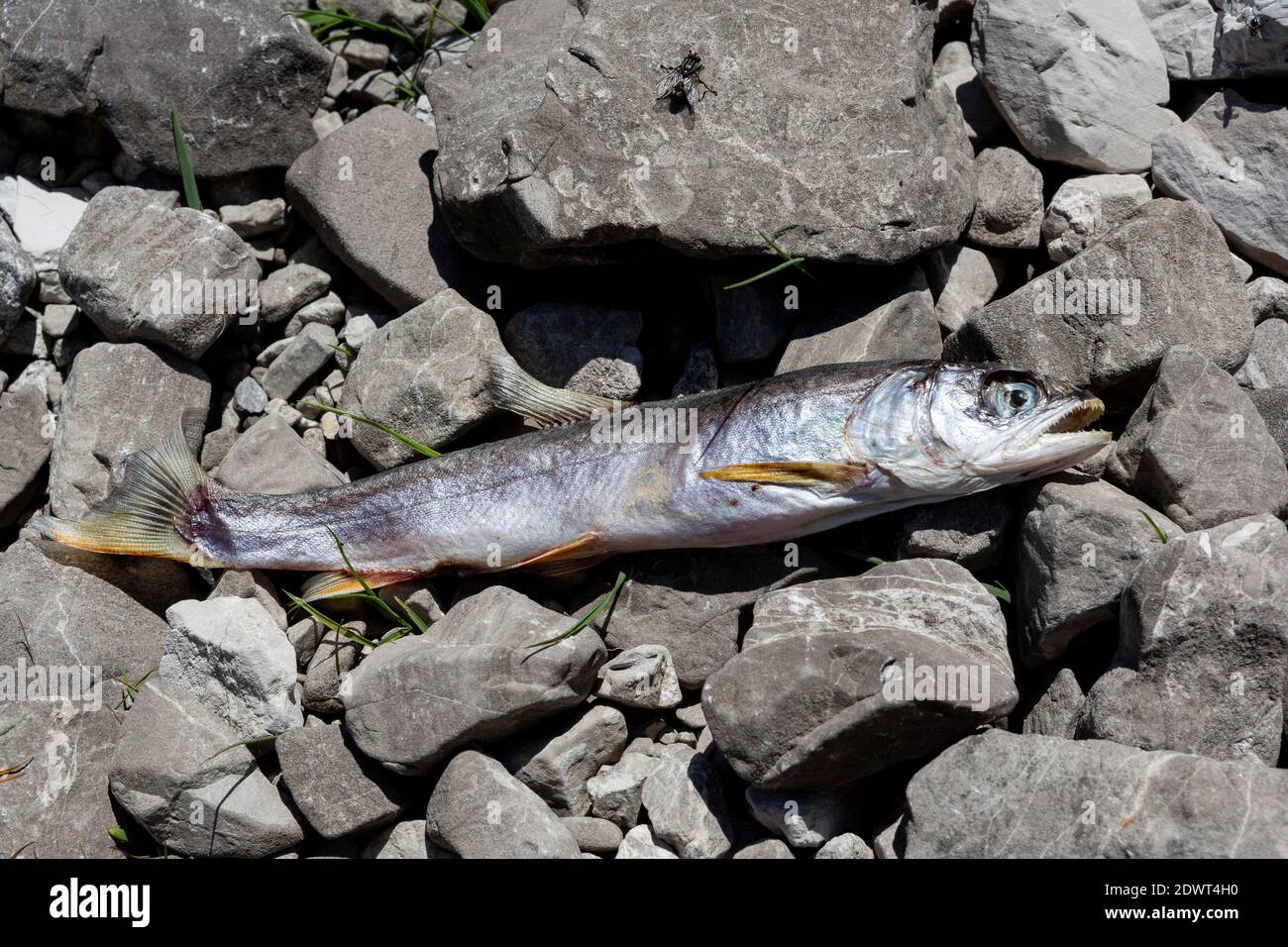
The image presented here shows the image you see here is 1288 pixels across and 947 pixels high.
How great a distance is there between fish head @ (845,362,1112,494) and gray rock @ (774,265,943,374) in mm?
418

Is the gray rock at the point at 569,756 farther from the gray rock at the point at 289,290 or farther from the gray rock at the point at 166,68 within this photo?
the gray rock at the point at 166,68

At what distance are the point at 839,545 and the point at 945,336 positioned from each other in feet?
4.09

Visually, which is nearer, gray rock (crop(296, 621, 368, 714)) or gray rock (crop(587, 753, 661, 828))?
gray rock (crop(587, 753, 661, 828))

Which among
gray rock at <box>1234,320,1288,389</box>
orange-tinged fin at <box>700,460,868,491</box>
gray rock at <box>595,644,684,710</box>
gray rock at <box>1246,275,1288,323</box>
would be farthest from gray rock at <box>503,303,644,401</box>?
gray rock at <box>1246,275,1288,323</box>

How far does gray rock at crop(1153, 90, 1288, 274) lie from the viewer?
571 cm

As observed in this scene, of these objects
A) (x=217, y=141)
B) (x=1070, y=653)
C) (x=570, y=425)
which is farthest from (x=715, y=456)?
(x=217, y=141)

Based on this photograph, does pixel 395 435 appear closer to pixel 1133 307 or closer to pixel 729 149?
pixel 729 149

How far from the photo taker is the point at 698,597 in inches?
216

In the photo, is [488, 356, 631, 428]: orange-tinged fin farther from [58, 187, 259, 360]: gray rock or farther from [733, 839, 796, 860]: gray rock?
[733, 839, 796, 860]: gray rock

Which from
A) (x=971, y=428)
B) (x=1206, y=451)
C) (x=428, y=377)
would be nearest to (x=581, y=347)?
(x=428, y=377)

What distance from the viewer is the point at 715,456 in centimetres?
532

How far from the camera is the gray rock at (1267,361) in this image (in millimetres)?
5500

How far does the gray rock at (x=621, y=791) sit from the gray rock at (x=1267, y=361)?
331 centimetres

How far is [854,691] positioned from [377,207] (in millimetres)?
3709
